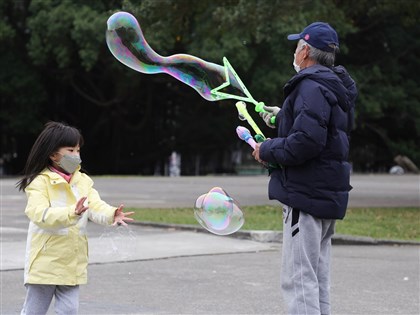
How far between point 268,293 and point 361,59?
35.1 meters

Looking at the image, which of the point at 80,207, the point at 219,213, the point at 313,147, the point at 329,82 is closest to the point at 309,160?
the point at 313,147

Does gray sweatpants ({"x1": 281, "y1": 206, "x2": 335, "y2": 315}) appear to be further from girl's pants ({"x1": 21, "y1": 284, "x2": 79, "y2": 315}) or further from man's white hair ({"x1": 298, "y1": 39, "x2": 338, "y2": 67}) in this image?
girl's pants ({"x1": 21, "y1": 284, "x2": 79, "y2": 315})

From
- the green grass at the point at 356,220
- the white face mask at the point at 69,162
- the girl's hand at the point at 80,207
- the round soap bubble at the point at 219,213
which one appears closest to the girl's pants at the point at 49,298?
the girl's hand at the point at 80,207

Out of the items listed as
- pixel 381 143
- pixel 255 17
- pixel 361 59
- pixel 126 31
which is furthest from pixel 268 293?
pixel 381 143

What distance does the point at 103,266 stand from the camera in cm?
945

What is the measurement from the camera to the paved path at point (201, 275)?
7.24 meters

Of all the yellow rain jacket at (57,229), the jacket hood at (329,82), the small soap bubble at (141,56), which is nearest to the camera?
the yellow rain jacket at (57,229)

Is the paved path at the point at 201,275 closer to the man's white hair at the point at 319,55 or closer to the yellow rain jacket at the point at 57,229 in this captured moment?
the yellow rain jacket at the point at 57,229

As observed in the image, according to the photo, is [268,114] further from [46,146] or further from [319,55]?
[46,146]

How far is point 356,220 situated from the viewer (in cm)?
1429

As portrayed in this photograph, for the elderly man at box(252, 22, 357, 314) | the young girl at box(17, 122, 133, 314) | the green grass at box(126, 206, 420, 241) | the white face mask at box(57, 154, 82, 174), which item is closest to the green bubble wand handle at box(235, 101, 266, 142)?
the elderly man at box(252, 22, 357, 314)

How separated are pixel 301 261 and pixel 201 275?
4082 mm

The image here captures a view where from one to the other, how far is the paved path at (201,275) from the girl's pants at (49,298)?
1.90ft

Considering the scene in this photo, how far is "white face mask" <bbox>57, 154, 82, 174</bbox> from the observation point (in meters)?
4.95
